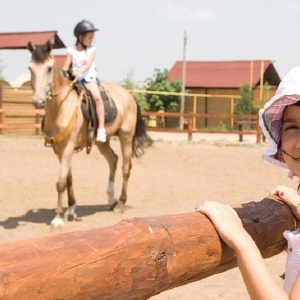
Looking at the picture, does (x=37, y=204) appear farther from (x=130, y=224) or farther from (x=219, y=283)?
(x=130, y=224)

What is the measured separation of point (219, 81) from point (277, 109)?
3866cm

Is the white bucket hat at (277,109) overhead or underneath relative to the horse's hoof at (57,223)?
overhead

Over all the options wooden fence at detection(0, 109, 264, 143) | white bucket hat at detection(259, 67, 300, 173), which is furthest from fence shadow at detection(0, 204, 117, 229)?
→ wooden fence at detection(0, 109, 264, 143)

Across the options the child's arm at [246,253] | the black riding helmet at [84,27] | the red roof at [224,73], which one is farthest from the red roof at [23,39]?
the child's arm at [246,253]

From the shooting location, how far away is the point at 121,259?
61.6 inches

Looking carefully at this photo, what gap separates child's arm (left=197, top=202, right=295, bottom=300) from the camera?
5.31ft

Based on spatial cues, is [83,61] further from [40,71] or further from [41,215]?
[41,215]

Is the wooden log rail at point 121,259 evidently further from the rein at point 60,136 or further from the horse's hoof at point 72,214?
the horse's hoof at point 72,214

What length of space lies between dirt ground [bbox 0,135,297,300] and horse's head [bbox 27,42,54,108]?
5.07ft

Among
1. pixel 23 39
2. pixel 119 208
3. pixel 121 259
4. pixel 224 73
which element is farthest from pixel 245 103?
pixel 121 259

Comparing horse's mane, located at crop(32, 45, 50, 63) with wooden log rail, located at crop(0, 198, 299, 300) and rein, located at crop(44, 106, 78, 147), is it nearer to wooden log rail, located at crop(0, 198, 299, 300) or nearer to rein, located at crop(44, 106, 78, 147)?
rein, located at crop(44, 106, 78, 147)

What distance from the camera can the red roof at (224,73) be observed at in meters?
39.8

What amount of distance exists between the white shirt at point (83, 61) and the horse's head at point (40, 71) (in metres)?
0.76

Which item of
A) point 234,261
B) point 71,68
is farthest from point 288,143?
point 71,68
